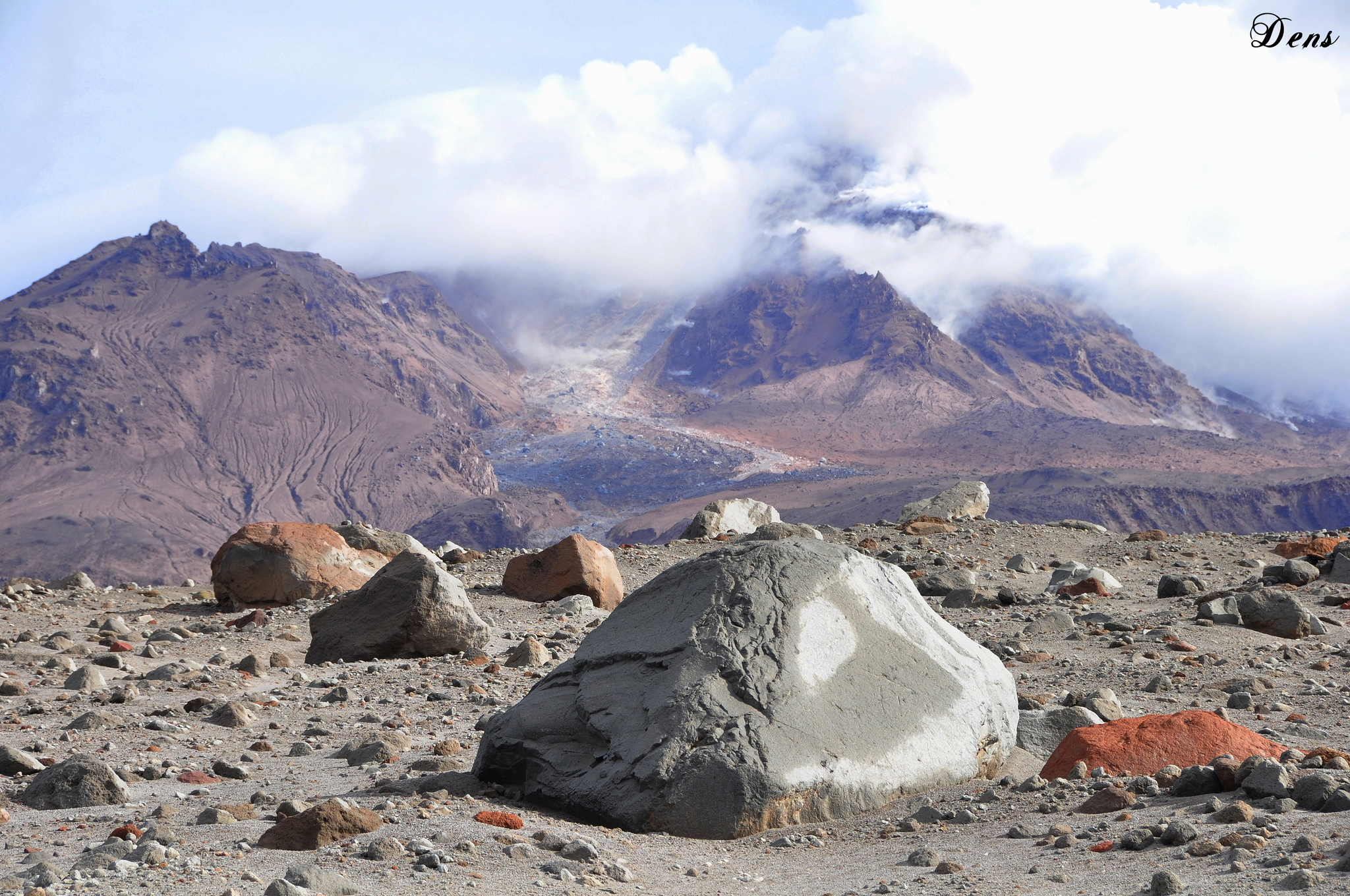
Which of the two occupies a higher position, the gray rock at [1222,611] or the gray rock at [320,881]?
the gray rock at [320,881]

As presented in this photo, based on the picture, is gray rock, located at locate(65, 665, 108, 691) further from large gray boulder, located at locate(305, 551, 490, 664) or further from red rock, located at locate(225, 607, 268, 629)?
red rock, located at locate(225, 607, 268, 629)

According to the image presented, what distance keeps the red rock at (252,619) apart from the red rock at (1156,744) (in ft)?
37.9

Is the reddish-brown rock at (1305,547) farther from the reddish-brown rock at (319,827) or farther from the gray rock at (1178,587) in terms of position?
the reddish-brown rock at (319,827)

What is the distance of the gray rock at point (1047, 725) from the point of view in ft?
26.5

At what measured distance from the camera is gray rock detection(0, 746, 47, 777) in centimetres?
725

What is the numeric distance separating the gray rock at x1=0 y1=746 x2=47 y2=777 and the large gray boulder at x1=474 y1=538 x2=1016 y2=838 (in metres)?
2.97

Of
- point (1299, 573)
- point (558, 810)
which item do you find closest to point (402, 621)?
point (558, 810)

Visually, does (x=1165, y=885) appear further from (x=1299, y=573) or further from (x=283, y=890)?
(x=1299, y=573)

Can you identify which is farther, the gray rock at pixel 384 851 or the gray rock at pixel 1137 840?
the gray rock at pixel 384 851

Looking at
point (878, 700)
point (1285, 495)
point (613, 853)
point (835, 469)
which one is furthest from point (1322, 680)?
point (835, 469)

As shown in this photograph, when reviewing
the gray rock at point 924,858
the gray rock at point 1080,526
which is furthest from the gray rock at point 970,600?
the gray rock at point 924,858

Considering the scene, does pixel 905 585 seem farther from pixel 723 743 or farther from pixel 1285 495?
pixel 1285 495

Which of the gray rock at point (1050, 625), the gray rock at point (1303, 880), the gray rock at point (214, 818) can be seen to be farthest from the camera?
the gray rock at point (1050, 625)

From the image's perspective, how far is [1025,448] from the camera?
18200 cm
